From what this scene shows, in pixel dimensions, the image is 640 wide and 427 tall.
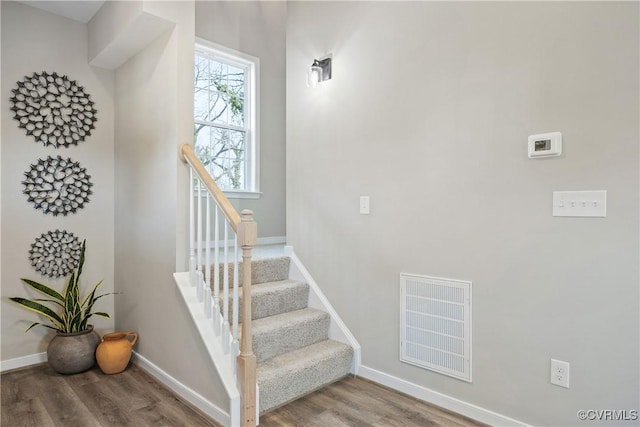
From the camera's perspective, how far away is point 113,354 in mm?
2768

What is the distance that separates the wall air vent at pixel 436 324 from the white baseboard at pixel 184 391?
122 centimetres

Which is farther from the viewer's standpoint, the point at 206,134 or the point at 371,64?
the point at 206,134

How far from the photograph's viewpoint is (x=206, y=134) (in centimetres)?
394

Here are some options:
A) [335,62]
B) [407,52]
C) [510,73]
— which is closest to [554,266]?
[510,73]

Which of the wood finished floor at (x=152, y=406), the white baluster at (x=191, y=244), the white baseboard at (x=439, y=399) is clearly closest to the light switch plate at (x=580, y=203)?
the white baseboard at (x=439, y=399)

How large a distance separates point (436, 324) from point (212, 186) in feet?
5.39

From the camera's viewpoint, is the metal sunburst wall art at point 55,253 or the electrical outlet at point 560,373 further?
the metal sunburst wall art at point 55,253

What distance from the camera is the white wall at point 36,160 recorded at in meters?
2.85

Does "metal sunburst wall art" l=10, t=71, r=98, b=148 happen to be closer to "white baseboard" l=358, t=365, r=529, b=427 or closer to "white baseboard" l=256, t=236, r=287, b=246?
"white baseboard" l=256, t=236, r=287, b=246

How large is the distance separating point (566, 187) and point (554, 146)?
0.21 m

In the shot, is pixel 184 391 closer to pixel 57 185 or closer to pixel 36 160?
pixel 57 185

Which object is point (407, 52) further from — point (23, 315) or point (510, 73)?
point (23, 315)

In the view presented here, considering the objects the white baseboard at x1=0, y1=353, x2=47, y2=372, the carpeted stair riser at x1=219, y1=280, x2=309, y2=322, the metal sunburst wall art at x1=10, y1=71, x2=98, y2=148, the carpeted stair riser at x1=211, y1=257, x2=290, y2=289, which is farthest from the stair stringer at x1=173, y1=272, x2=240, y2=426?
the metal sunburst wall art at x1=10, y1=71, x2=98, y2=148

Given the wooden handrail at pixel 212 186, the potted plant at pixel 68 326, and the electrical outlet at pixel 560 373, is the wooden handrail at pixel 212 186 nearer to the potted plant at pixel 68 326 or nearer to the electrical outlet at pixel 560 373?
the potted plant at pixel 68 326
